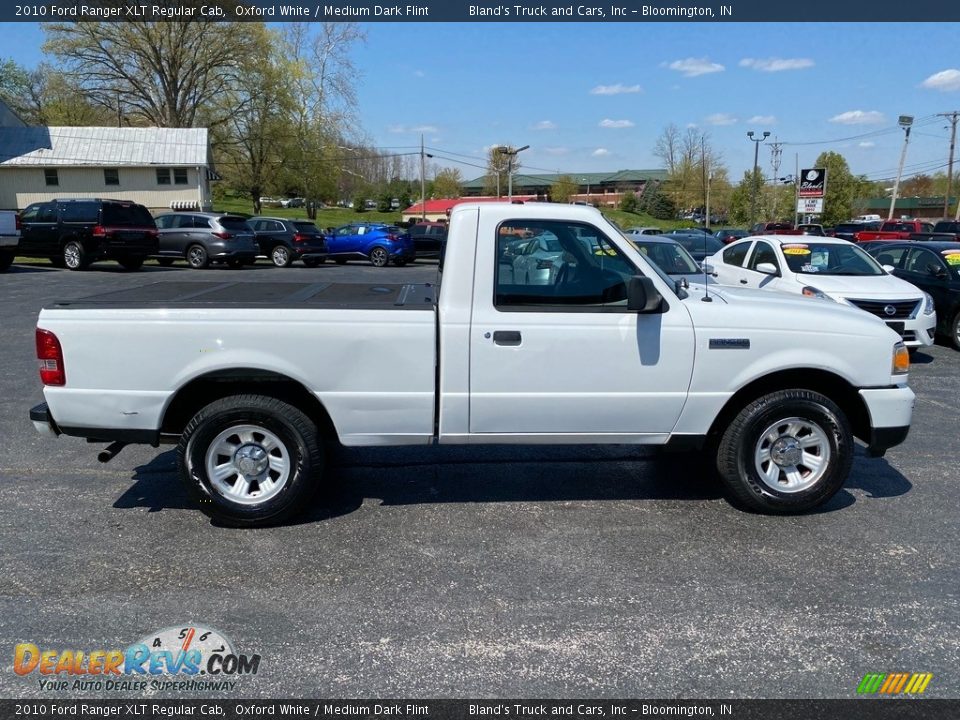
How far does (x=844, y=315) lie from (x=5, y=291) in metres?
17.4

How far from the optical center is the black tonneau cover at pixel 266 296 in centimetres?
439

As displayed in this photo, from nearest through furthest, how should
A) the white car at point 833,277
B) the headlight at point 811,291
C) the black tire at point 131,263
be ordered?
the white car at point 833,277 < the headlight at point 811,291 < the black tire at point 131,263

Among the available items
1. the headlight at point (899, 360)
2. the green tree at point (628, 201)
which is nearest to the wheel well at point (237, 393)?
the headlight at point (899, 360)

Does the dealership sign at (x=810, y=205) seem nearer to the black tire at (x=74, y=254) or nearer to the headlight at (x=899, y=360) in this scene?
the black tire at (x=74, y=254)

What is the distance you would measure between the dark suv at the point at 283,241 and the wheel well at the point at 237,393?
2239cm

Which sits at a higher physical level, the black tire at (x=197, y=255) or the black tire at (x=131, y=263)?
the black tire at (x=197, y=255)

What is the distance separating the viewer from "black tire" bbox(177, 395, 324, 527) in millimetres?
4375

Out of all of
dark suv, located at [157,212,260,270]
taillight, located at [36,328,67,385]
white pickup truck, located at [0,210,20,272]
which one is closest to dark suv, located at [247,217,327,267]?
dark suv, located at [157,212,260,270]

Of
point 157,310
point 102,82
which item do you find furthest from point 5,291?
point 102,82

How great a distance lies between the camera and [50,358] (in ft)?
Answer: 14.1

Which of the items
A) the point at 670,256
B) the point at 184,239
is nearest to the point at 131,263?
the point at 184,239

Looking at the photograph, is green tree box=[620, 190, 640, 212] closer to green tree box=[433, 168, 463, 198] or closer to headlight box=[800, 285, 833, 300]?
green tree box=[433, 168, 463, 198]

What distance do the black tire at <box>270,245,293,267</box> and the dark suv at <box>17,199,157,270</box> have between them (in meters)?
5.23

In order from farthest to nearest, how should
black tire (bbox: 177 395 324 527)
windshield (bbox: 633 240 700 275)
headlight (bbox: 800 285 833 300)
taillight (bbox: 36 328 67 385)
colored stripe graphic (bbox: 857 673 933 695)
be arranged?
windshield (bbox: 633 240 700 275), headlight (bbox: 800 285 833 300), black tire (bbox: 177 395 324 527), taillight (bbox: 36 328 67 385), colored stripe graphic (bbox: 857 673 933 695)
